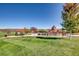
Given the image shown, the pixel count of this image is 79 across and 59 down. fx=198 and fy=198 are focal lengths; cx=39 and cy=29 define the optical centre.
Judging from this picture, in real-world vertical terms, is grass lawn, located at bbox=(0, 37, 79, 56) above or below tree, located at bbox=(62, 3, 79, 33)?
below

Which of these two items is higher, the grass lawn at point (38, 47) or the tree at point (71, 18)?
the tree at point (71, 18)

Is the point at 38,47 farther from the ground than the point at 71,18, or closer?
closer

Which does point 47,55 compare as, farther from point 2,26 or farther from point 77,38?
point 2,26
